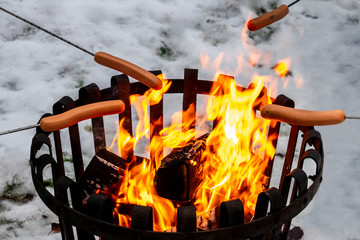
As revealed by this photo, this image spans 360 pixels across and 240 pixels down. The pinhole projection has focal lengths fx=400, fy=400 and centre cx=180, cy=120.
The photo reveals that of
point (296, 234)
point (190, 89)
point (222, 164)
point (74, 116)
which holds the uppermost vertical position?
point (74, 116)

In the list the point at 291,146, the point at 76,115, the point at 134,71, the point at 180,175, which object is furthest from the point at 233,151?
the point at 76,115

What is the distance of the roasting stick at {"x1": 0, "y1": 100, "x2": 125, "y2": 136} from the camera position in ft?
3.97

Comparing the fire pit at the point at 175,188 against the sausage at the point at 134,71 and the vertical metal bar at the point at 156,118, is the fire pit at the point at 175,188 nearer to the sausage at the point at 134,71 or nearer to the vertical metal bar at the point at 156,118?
the vertical metal bar at the point at 156,118

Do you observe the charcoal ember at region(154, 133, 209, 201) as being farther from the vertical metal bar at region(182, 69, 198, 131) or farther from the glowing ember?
the glowing ember

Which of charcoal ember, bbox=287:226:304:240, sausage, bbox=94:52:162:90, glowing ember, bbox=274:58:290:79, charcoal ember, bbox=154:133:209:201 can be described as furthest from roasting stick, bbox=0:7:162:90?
glowing ember, bbox=274:58:290:79

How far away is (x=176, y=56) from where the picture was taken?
10.3 feet

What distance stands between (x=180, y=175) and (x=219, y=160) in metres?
0.32

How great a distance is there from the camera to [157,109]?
2.02m

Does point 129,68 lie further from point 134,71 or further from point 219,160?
point 219,160

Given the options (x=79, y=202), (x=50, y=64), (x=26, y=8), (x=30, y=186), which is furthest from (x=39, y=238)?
(x=26, y=8)

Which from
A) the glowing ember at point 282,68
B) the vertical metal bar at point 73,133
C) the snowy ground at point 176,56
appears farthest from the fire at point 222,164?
the glowing ember at point 282,68

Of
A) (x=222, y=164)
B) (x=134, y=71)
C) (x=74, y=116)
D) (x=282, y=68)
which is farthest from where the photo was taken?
(x=282, y=68)

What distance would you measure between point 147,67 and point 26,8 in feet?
4.44

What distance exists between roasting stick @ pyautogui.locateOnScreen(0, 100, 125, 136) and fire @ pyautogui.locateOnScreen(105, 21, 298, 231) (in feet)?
1.73
